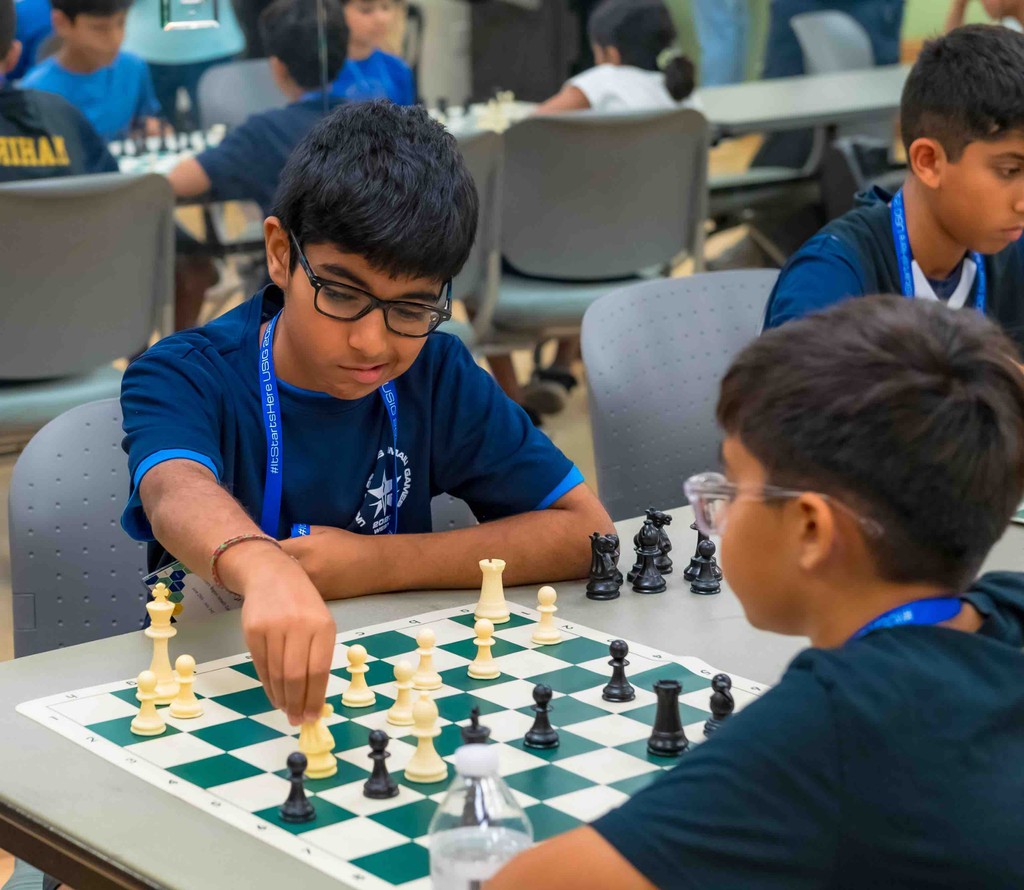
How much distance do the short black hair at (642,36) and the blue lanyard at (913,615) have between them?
464cm

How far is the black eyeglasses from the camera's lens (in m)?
1.78

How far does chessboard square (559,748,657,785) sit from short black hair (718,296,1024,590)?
33 cm

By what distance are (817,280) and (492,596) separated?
880 millimetres

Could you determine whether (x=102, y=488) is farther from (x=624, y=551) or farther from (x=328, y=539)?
(x=624, y=551)

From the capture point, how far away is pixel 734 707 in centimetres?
139

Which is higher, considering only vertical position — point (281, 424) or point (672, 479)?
point (281, 424)

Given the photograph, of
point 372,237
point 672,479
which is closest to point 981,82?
point 672,479

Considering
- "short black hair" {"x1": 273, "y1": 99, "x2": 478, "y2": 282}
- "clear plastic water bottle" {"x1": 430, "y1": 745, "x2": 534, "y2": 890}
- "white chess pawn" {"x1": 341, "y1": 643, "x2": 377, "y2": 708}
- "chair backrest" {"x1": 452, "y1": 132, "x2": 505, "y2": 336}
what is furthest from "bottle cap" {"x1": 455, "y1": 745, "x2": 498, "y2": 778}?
"chair backrest" {"x1": 452, "y1": 132, "x2": 505, "y2": 336}

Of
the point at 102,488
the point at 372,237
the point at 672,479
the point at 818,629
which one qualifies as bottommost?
the point at 672,479

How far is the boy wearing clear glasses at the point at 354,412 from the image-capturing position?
1.75 m

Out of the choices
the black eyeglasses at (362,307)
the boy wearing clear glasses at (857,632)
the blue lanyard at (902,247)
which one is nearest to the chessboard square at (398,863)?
the boy wearing clear glasses at (857,632)

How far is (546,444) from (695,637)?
0.45 meters

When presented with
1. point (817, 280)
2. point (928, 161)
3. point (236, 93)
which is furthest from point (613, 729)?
point (236, 93)

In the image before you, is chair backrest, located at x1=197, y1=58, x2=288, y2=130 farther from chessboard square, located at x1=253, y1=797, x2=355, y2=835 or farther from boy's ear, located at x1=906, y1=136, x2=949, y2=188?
chessboard square, located at x1=253, y1=797, x2=355, y2=835
